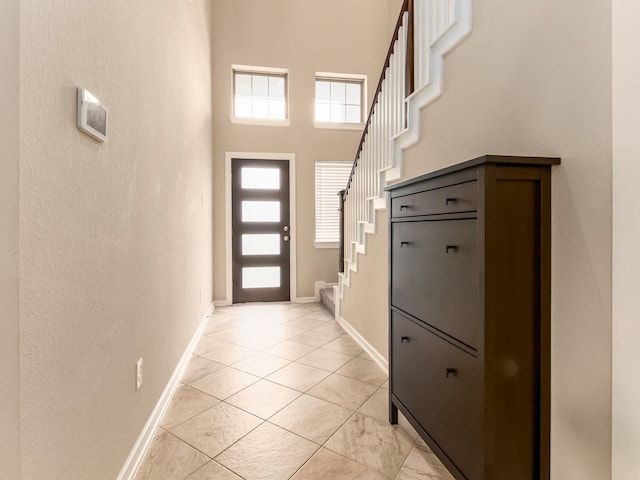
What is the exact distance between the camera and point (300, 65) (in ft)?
16.3

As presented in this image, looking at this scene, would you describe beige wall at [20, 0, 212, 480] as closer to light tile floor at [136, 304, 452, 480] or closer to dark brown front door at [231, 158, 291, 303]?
light tile floor at [136, 304, 452, 480]

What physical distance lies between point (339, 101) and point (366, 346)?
144 inches

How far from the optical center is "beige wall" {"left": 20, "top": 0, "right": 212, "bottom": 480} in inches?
34.6

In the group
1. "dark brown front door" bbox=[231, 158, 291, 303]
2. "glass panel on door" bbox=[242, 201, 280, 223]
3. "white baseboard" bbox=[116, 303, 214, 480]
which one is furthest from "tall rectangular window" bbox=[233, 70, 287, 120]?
"white baseboard" bbox=[116, 303, 214, 480]

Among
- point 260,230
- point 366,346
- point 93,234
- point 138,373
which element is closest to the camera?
point 93,234

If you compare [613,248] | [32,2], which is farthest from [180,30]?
[613,248]

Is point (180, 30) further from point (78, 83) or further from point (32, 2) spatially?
point (32, 2)

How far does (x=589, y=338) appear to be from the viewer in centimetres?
109

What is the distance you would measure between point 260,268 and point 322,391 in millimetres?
2884

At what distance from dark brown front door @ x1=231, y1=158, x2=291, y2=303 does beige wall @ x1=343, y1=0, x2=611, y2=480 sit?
3830 millimetres

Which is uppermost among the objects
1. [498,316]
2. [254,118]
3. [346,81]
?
[346,81]

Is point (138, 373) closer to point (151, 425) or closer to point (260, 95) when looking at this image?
point (151, 425)

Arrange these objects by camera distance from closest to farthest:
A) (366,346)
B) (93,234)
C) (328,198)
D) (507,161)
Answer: (507,161) < (93,234) < (366,346) < (328,198)

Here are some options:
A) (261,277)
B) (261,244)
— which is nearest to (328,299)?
(261,277)
